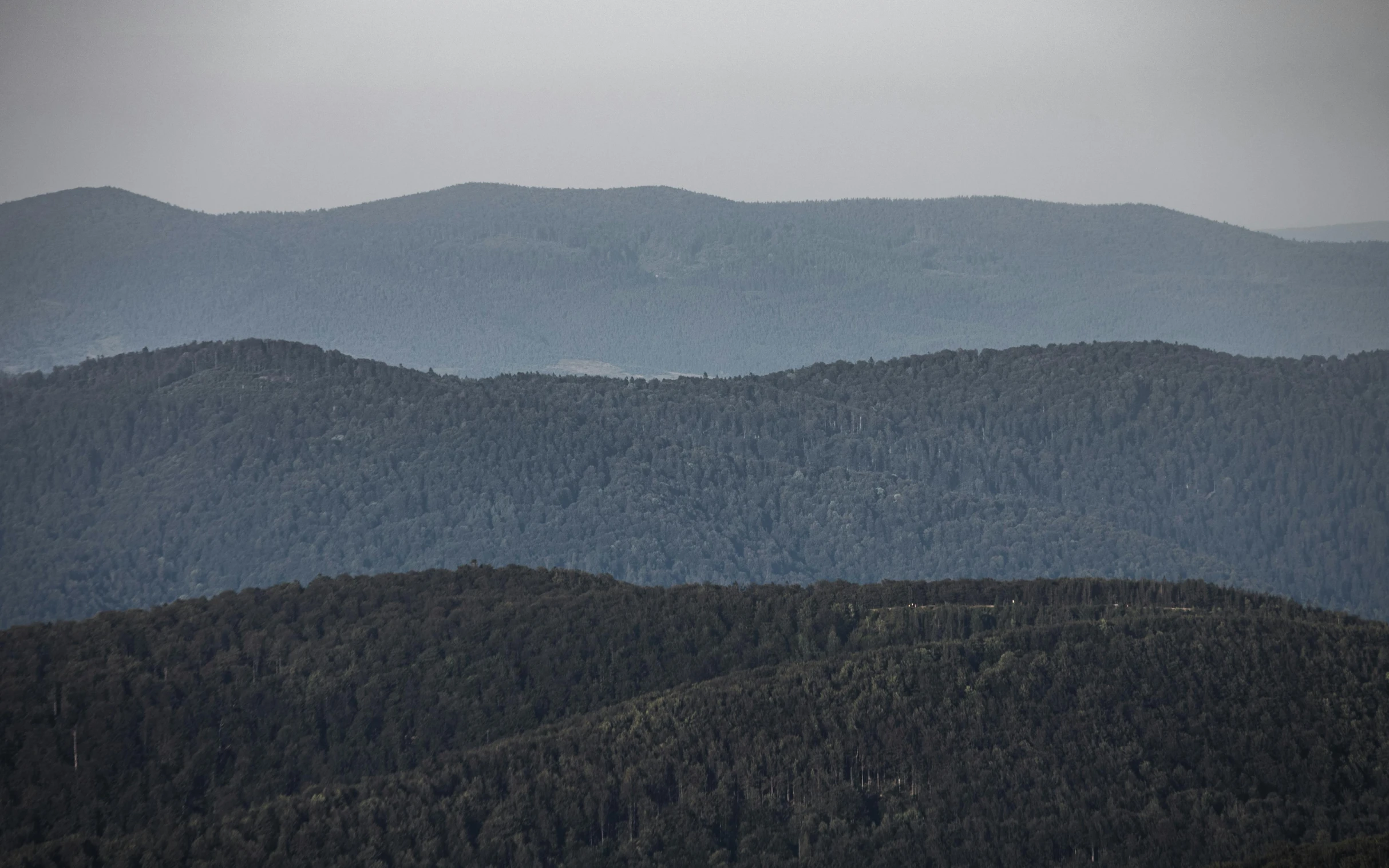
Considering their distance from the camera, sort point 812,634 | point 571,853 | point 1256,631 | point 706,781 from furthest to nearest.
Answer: point 812,634
point 1256,631
point 706,781
point 571,853

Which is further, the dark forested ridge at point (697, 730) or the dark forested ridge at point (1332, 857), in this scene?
the dark forested ridge at point (697, 730)

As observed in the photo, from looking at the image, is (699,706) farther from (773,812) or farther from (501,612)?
(501,612)

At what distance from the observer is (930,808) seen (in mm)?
63219

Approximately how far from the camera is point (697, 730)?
6681 cm

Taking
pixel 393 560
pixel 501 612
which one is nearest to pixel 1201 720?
pixel 501 612

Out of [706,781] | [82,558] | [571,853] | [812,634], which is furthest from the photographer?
[82,558]

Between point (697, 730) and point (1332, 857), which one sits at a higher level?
point (697, 730)

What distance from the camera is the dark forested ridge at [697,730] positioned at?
199ft

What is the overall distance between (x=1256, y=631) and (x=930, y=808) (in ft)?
60.2

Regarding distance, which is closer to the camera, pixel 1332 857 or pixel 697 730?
pixel 1332 857

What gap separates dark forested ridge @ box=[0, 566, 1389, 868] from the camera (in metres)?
60.8

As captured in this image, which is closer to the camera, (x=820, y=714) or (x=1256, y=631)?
(x=820, y=714)

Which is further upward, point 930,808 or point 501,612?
point 501,612

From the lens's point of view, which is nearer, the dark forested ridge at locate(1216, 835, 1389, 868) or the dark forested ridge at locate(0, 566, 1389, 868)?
the dark forested ridge at locate(1216, 835, 1389, 868)
